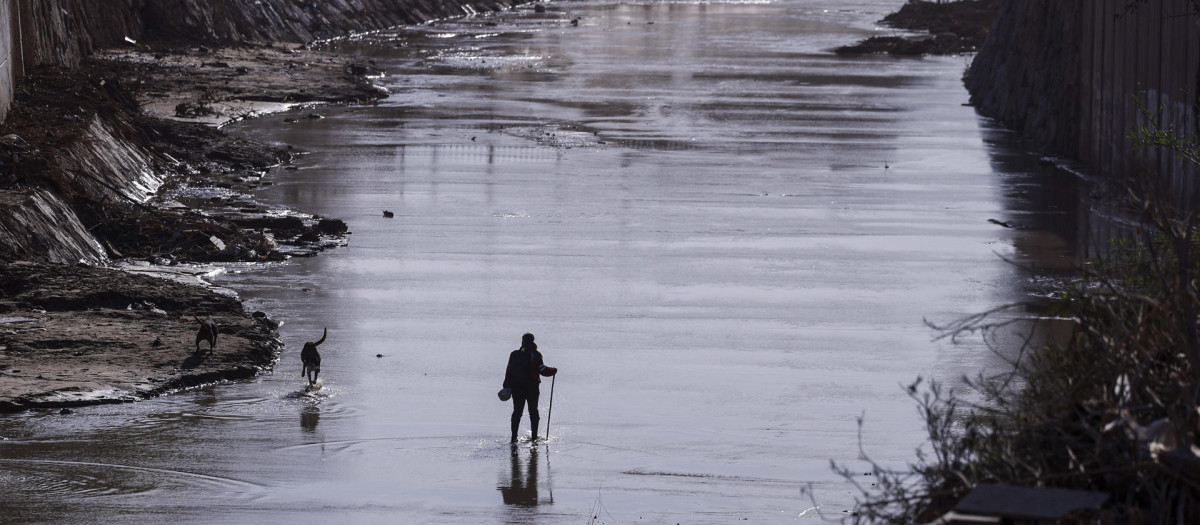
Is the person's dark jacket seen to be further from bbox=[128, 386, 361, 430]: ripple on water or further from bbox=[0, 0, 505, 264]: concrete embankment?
bbox=[0, 0, 505, 264]: concrete embankment

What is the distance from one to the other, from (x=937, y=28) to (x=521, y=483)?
70.6 metres

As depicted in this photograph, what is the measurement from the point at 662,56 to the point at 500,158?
96.2ft

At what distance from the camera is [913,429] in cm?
1633

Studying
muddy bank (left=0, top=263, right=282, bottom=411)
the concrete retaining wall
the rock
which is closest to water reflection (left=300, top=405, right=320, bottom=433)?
muddy bank (left=0, top=263, right=282, bottom=411)

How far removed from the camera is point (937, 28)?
266ft

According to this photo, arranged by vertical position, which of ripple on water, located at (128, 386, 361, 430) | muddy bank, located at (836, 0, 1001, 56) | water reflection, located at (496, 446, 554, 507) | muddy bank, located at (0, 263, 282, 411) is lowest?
water reflection, located at (496, 446, 554, 507)

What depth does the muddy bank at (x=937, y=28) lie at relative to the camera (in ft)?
225

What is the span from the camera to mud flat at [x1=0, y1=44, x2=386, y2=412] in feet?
58.4

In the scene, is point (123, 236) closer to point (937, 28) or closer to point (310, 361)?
point (310, 361)

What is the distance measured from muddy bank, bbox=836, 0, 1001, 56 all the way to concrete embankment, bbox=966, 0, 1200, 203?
17497 millimetres

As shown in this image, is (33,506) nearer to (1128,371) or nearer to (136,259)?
(1128,371)

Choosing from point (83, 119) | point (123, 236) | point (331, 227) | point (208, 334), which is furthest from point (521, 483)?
point (83, 119)

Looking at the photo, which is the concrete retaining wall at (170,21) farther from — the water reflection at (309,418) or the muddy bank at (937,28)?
the muddy bank at (937,28)

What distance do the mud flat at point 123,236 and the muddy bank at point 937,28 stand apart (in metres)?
32.7
